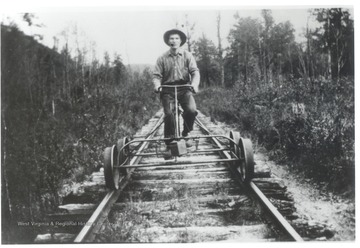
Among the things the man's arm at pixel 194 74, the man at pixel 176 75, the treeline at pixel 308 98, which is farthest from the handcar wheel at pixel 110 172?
the treeline at pixel 308 98

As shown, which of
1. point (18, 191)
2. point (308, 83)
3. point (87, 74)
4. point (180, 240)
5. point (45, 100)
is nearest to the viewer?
point (180, 240)

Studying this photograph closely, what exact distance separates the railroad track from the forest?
1.86 feet

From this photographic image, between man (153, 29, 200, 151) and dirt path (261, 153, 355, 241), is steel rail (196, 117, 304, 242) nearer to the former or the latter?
dirt path (261, 153, 355, 241)

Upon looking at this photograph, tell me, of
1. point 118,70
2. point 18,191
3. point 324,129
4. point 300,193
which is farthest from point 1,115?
point 118,70

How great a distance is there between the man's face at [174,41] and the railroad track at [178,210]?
192 centimetres

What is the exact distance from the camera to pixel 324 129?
5.41 m

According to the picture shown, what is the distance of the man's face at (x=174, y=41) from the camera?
210 inches

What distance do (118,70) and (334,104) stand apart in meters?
9.13

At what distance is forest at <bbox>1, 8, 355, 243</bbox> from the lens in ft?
15.6

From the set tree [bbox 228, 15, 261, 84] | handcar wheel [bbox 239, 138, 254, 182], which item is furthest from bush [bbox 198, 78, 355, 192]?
tree [bbox 228, 15, 261, 84]

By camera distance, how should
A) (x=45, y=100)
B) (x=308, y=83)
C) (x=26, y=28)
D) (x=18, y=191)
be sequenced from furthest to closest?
1. (x=45, y=100)
2. (x=308, y=83)
3. (x=26, y=28)
4. (x=18, y=191)

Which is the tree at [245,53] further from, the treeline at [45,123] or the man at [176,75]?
the treeline at [45,123]

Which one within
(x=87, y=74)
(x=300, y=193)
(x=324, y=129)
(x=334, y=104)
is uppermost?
(x=87, y=74)

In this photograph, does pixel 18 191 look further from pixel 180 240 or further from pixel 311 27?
pixel 311 27
